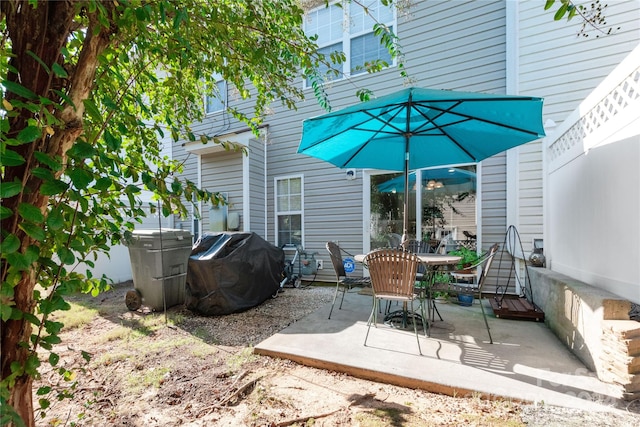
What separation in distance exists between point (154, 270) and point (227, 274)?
46.1 inches

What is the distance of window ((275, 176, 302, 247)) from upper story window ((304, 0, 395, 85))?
2.53 metres

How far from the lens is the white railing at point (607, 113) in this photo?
214cm

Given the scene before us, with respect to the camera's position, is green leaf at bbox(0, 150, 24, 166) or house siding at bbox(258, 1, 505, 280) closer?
green leaf at bbox(0, 150, 24, 166)

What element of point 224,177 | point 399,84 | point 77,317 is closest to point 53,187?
point 77,317

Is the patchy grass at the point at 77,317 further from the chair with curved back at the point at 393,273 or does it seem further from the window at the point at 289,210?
the chair with curved back at the point at 393,273

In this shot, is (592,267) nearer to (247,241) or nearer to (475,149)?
(475,149)

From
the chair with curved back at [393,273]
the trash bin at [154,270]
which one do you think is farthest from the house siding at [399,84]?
the chair with curved back at [393,273]

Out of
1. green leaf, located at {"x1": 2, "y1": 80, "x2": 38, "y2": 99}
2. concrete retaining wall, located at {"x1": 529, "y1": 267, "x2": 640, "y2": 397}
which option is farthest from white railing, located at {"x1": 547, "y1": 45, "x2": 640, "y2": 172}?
green leaf, located at {"x1": 2, "y1": 80, "x2": 38, "y2": 99}

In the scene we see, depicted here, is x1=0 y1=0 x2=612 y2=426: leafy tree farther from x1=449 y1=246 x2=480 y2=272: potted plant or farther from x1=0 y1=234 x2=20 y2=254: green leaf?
x1=449 y1=246 x2=480 y2=272: potted plant

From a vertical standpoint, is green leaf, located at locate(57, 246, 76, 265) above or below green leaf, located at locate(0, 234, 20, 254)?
below

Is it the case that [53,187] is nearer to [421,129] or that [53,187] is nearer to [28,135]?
[28,135]

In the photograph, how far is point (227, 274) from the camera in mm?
4051

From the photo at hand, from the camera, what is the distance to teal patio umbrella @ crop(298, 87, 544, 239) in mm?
2492

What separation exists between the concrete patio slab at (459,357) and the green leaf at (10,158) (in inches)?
92.7
